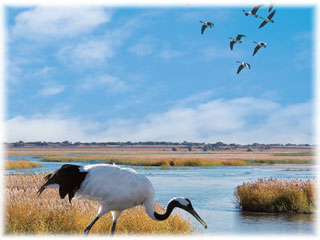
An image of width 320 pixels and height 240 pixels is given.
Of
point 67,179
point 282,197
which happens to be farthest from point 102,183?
point 282,197

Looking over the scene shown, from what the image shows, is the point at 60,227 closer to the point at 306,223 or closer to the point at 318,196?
the point at 306,223

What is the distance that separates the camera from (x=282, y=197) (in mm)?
17844

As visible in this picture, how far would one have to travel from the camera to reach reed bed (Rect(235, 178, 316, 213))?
57.6ft

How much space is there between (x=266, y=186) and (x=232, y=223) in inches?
93.2

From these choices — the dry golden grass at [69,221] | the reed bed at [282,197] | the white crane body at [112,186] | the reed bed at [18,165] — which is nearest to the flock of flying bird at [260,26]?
the white crane body at [112,186]

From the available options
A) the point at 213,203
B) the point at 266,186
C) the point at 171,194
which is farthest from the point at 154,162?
the point at 266,186

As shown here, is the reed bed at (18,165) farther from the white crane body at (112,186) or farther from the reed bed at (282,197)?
the white crane body at (112,186)

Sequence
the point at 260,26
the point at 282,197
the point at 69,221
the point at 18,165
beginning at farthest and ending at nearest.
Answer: the point at 18,165
the point at 282,197
the point at 69,221
the point at 260,26

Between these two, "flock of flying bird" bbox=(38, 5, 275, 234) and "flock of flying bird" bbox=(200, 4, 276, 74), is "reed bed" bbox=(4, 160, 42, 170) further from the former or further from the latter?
"flock of flying bird" bbox=(200, 4, 276, 74)

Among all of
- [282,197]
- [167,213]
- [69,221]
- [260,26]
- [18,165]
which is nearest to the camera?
[260,26]

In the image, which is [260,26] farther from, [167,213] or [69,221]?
[69,221]

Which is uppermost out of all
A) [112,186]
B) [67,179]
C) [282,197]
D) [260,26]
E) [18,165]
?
[260,26]

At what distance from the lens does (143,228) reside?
11.1 metres

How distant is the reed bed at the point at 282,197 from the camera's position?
17562mm
